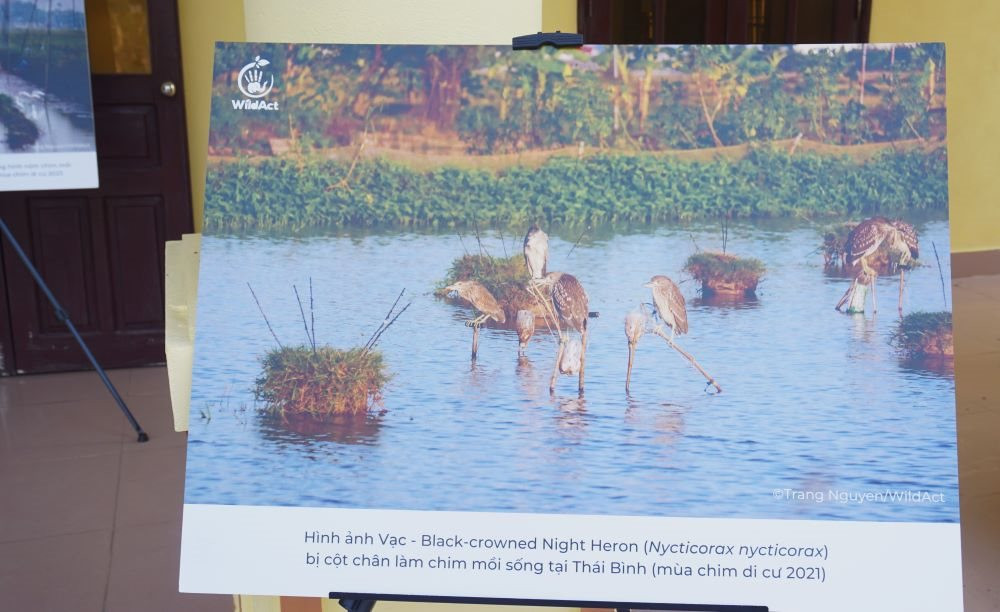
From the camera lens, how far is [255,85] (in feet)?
4.45

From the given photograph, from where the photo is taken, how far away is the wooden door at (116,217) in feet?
14.2

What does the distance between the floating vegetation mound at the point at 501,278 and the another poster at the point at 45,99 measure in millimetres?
2784

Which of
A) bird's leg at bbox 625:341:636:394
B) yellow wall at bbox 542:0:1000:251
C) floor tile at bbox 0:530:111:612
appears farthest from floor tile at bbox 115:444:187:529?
yellow wall at bbox 542:0:1000:251

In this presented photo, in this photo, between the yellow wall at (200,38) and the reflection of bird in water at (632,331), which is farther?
the yellow wall at (200,38)

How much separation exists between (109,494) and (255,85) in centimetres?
240

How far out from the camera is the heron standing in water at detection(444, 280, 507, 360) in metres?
1.34

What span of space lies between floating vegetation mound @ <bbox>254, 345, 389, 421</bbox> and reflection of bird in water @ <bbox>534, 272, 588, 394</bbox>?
0.85ft

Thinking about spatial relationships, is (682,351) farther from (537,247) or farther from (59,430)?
(59,430)

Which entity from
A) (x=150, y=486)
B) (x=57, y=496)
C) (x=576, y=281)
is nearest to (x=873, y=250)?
(x=576, y=281)

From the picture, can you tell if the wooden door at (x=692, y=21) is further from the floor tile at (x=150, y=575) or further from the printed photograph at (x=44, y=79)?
the floor tile at (x=150, y=575)

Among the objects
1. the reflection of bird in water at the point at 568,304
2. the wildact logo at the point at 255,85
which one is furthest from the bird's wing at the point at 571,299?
the wildact logo at the point at 255,85

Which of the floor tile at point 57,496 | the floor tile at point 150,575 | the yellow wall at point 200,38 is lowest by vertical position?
the floor tile at point 150,575

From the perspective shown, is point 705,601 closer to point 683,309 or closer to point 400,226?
point 683,309

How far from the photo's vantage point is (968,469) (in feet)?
11.5
